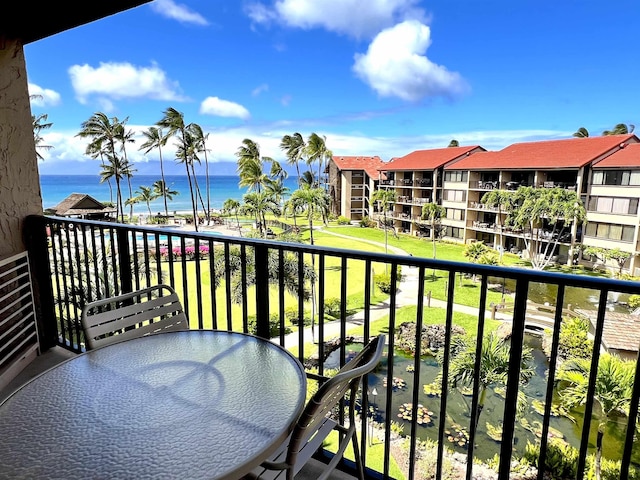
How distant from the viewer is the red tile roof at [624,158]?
853 inches

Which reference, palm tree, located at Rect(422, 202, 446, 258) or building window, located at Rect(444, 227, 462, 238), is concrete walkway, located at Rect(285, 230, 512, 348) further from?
building window, located at Rect(444, 227, 462, 238)

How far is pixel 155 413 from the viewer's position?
110cm

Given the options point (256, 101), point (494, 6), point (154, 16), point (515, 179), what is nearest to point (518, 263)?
point (515, 179)

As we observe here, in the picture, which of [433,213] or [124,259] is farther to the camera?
[433,213]

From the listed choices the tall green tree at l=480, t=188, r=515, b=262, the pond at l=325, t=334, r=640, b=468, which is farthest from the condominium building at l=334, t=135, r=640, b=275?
the pond at l=325, t=334, r=640, b=468

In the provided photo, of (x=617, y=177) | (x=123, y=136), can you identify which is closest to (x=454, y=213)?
(x=617, y=177)

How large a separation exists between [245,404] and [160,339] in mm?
667

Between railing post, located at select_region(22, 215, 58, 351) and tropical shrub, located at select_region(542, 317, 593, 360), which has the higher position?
railing post, located at select_region(22, 215, 58, 351)

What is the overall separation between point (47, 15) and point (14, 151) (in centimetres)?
102

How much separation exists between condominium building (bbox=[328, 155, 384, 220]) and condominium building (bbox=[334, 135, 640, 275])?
3514 millimetres

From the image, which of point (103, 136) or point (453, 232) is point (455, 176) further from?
point (103, 136)

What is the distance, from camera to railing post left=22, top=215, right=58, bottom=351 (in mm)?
2982

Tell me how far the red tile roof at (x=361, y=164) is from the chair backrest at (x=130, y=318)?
38072 millimetres

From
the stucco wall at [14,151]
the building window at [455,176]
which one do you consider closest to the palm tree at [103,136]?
the building window at [455,176]
